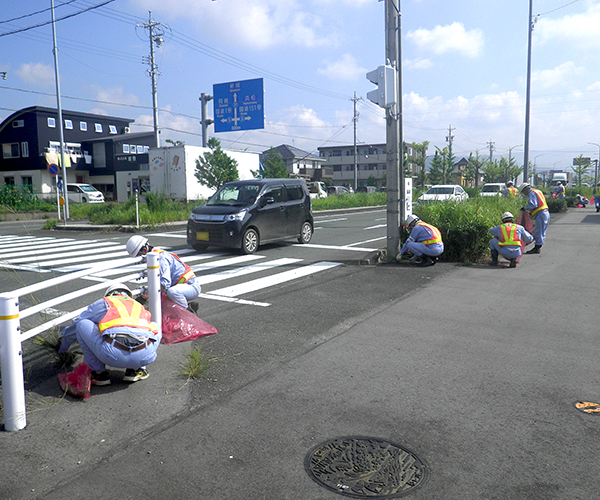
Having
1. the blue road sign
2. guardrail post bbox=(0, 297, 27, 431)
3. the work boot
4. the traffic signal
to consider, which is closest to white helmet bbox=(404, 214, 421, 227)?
the work boot

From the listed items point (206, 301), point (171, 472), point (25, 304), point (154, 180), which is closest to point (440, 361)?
point (171, 472)

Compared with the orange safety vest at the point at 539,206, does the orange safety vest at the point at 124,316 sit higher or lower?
lower

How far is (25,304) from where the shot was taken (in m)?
7.21

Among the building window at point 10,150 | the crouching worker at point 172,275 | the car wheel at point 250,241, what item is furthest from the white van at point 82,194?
the crouching worker at point 172,275

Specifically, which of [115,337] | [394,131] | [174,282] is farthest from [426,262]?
[115,337]

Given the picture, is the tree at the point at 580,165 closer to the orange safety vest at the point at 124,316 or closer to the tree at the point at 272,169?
the tree at the point at 272,169

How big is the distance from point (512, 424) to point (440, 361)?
130 cm

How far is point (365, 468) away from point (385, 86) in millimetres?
8359

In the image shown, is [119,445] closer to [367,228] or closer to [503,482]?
[503,482]

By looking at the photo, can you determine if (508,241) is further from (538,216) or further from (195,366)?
(195,366)

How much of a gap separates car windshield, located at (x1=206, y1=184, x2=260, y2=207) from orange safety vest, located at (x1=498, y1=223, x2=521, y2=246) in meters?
5.80

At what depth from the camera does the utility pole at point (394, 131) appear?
1031cm

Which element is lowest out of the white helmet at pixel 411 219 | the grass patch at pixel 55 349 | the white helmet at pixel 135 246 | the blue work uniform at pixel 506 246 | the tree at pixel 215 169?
the grass patch at pixel 55 349

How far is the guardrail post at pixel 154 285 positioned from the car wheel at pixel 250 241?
693 cm
